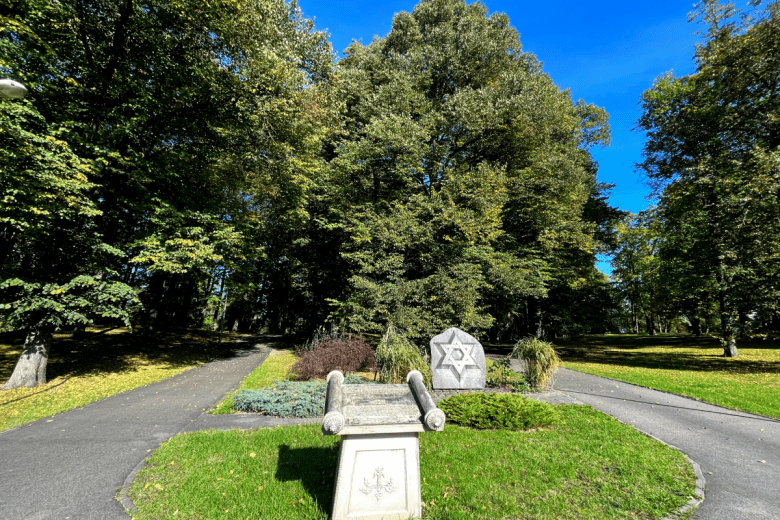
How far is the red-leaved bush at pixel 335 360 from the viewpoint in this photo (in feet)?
36.4

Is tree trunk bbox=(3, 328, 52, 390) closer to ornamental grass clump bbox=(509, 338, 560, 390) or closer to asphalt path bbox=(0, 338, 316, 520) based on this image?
asphalt path bbox=(0, 338, 316, 520)

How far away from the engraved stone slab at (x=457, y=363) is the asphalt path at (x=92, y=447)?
16.4 feet

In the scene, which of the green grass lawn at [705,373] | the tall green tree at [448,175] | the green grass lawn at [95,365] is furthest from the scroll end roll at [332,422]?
the green grass lawn at [705,373]

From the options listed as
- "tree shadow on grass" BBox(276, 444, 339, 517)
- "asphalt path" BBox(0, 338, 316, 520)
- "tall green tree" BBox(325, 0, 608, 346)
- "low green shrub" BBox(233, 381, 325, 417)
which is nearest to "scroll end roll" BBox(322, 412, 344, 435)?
"tree shadow on grass" BBox(276, 444, 339, 517)

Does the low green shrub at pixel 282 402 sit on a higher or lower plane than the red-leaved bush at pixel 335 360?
lower

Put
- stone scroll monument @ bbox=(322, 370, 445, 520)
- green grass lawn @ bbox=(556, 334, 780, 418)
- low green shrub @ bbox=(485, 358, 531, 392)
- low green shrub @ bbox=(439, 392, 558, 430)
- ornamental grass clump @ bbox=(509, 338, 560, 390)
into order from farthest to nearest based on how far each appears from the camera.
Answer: low green shrub @ bbox=(485, 358, 531, 392), ornamental grass clump @ bbox=(509, 338, 560, 390), green grass lawn @ bbox=(556, 334, 780, 418), low green shrub @ bbox=(439, 392, 558, 430), stone scroll monument @ bbox=(322, 370, 445, 520)

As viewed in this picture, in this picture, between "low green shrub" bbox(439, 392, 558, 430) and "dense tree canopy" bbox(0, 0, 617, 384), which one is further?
"dense tree canopy" bbox(0, 0, 617, 384)

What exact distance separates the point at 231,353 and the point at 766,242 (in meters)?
24.1

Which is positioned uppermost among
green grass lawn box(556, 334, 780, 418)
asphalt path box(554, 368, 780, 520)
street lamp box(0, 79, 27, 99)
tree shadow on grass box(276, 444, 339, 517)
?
street lamp box(0, 79, 27, 99)

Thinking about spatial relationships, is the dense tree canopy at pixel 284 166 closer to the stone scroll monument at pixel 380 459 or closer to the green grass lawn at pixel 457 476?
the green grass lawn at pixel 457 476

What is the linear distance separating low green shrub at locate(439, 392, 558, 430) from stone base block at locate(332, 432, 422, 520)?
3506 millimetres

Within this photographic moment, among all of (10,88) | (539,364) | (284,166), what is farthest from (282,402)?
(284,166)

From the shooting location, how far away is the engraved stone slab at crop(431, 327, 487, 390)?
1001 centimetres

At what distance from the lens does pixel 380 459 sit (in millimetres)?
3686
